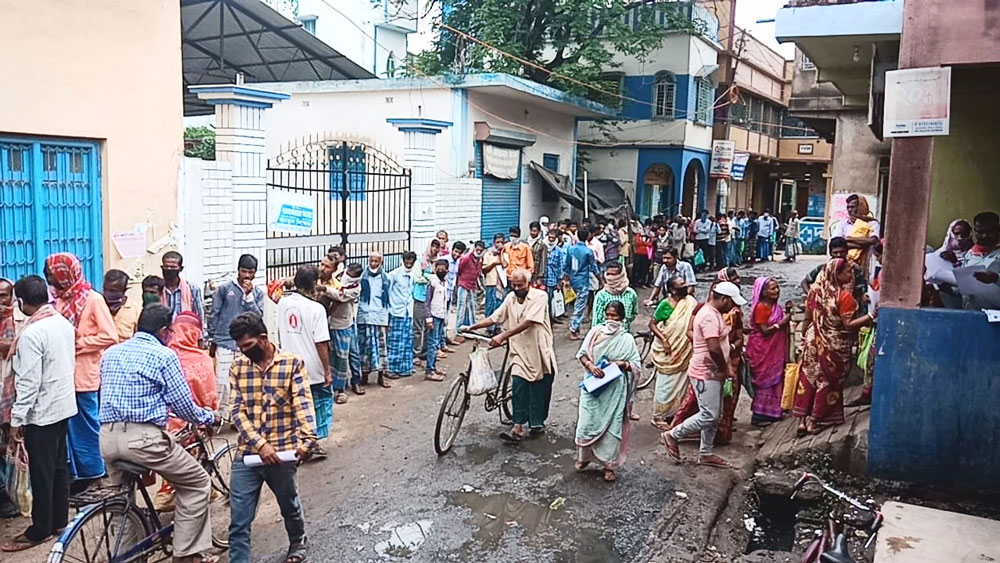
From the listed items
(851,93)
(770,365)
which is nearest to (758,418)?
(770,365)

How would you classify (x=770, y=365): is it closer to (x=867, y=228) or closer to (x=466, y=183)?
(x=867, y=228)

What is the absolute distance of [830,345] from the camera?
6.75m

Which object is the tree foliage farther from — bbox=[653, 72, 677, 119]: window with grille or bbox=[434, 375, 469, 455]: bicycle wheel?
bbox=[434, 375, 469, 455]: bicycle wheel

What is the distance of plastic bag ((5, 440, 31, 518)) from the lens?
489cm

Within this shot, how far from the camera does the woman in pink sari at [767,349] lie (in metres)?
7.20

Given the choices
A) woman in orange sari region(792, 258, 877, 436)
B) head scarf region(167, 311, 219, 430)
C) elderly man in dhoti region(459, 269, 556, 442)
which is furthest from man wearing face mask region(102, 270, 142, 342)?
woman in orange sari region(792, 258, 877, 436)

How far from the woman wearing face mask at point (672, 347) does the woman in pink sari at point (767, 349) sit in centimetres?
59

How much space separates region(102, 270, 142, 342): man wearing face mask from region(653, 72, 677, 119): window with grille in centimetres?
1956

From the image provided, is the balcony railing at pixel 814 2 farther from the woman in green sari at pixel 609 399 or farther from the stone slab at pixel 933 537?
the stone slab at pixel 933 537

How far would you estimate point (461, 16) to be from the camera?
1772cm

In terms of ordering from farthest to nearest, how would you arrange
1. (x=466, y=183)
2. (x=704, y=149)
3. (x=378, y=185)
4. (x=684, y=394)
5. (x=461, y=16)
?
(x=704, y=149)
(x=461, y=16)
(x=466, y=183)
(x=378, y=185)
(x=684, y=394)

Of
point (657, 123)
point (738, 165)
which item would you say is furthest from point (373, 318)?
point (738, 165)

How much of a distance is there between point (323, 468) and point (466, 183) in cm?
801

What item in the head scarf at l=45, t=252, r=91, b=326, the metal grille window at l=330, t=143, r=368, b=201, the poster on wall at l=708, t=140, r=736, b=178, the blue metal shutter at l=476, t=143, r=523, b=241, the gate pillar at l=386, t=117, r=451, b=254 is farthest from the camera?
the poster on wall at l=708, t=140, r=736, b=178
